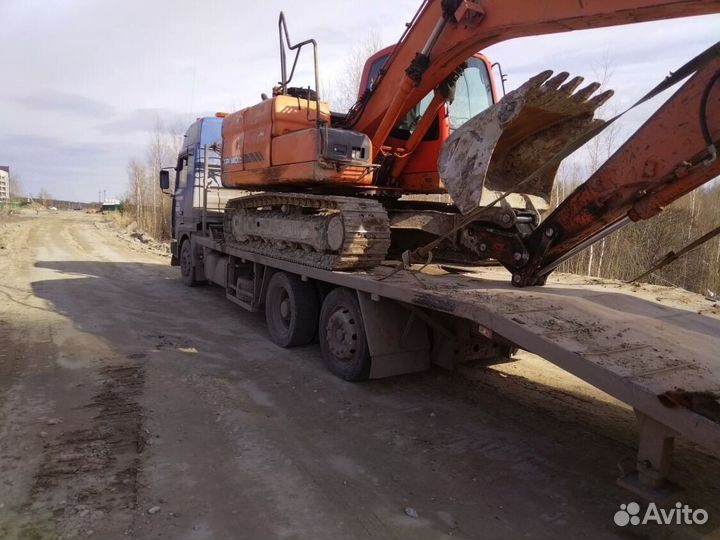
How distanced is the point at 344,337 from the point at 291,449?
5.51ft

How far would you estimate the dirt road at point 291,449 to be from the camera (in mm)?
3029

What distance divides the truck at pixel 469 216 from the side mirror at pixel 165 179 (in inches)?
187

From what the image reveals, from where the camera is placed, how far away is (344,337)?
543 cm

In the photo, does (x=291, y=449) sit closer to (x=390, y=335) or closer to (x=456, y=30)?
(x=390, y=335)

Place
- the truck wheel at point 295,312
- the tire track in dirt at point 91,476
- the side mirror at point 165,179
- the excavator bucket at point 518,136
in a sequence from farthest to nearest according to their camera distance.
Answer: the side mirror at point 165,179 → the truck wheel at point 295,312 → the excavator bucket at point 518,136 → the tire track in dirt at point 91,476

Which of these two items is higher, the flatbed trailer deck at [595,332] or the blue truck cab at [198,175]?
the blue truck cab at [198,175]

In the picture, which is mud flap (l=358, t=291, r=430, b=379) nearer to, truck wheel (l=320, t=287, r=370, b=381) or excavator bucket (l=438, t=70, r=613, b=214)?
truck wheel (l=320, t=287, r=370, b=381)

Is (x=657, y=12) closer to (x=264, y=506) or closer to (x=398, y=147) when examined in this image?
(x=398, y=147)

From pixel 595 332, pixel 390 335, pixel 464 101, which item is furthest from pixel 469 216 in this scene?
pixel 464 101

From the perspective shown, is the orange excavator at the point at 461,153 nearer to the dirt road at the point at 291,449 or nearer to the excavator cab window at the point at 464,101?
the excavator cab window at the point at 464,101

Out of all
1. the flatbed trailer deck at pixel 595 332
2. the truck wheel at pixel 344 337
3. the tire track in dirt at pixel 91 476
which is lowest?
the tire track in dirt at pixel 91 476

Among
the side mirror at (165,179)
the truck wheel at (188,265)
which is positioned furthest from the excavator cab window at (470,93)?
the side mirror at (165,179)

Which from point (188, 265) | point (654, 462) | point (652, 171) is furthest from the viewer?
point (188, 265)

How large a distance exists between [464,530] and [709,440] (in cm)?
138
